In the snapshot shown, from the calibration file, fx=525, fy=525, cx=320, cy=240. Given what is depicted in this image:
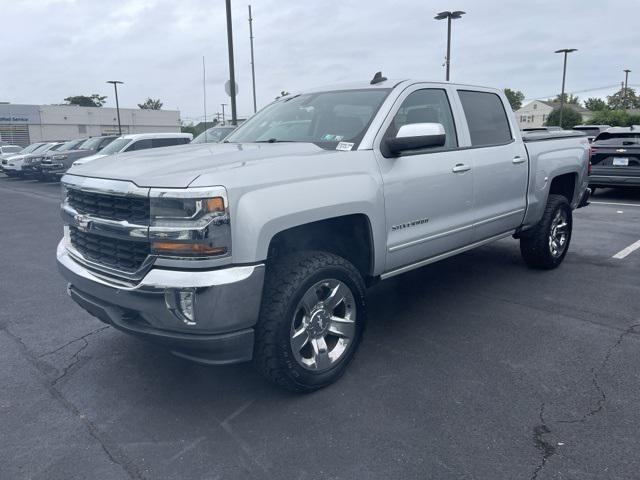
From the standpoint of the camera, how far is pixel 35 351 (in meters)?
3.92

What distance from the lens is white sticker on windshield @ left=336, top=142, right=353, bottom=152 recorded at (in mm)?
3443

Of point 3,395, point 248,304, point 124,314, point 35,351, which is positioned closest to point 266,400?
point 248,304

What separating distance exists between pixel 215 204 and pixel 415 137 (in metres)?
1.47

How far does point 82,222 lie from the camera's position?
10.5ft

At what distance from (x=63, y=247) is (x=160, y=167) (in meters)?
1.22

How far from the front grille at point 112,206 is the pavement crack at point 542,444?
2.28m

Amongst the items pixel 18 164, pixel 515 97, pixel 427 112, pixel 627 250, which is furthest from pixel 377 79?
pixel 515 97

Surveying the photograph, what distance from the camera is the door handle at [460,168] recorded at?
13.6 feet

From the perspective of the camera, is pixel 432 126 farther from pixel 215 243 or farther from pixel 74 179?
pixel 74 179

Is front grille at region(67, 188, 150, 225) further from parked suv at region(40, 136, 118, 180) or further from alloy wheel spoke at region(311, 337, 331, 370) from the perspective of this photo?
parked suv at region(40, 136, 118, 180)

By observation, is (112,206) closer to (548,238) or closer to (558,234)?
(548,238)

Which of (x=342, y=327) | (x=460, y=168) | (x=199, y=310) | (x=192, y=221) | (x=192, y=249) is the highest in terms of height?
(x=460, y=168)

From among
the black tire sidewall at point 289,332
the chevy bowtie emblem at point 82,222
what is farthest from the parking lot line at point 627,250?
the chevy bowtie emblem at point 82,222

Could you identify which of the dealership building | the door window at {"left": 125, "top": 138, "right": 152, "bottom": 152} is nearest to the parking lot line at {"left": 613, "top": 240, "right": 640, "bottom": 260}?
the door window at {"left": 125, "top": 138, "right": 152, "bottom": 152}
